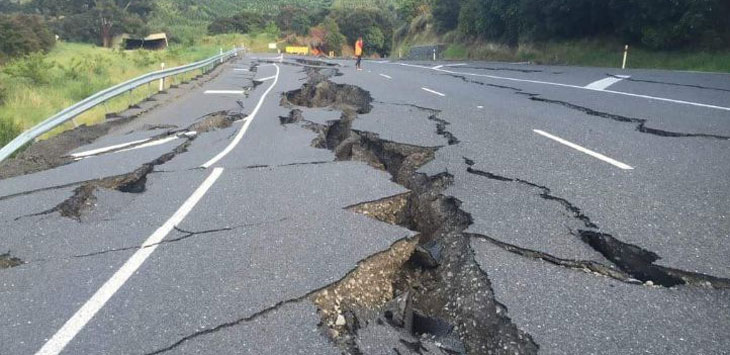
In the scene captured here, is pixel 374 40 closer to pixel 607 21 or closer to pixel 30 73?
pixel 607 21

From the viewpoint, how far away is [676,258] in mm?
3662

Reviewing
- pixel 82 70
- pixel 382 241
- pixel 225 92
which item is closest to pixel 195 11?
pixel 82 70

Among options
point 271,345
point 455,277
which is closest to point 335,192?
point 455,277

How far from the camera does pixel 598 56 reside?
24.1 meters

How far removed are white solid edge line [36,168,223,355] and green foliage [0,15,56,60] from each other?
113ft

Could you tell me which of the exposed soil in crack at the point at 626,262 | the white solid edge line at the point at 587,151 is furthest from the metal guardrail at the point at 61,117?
the white solid edge line at the point at 587,151

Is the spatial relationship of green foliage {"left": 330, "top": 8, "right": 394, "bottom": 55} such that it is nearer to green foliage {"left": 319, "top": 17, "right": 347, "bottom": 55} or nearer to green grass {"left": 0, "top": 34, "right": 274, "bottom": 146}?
green foliage {"left": 319, "top": 17, "right": 347, "bottom": 55}

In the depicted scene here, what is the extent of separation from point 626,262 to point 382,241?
188 centimetres

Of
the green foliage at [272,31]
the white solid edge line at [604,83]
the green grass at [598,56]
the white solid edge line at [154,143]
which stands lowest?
the white solid edge line at [154,143]

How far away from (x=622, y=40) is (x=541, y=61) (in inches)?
184

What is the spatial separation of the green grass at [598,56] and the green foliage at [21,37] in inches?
1189

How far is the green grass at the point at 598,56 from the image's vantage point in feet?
61.9

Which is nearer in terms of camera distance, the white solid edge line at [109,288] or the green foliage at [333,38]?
the white solid edge line at [109,288]

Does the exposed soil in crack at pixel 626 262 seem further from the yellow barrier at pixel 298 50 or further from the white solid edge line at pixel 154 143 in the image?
the yellow barrier at pixel 298 50
